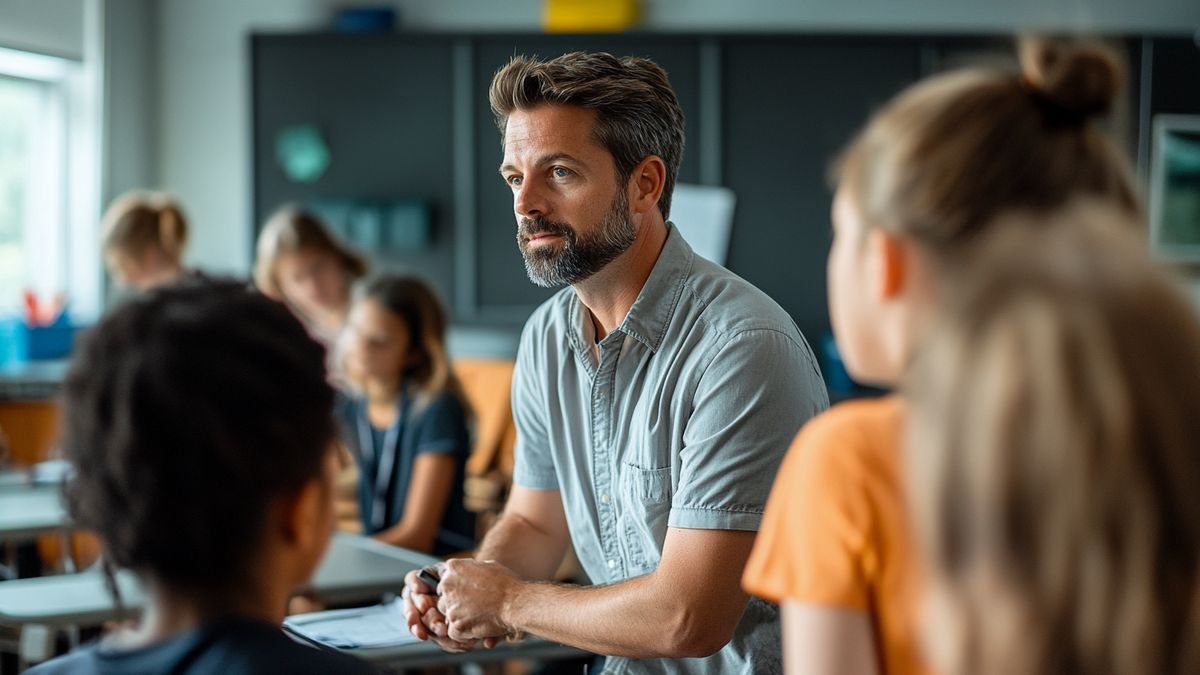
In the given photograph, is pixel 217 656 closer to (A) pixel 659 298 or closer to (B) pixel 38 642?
(A) pixel 659 298

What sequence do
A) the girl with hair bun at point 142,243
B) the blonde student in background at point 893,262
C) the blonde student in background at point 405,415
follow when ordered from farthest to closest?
1. the girl with hair bun at point 142,243
2. the blonde student in background at point 405,415
3. the blonde student in background at point 893,262

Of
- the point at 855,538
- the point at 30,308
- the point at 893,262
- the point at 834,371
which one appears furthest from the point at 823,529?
the point at 30,308

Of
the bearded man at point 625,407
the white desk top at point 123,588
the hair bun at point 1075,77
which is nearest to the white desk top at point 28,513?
the white desk top at point 123,588

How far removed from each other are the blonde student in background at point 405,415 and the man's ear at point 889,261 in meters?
2.25

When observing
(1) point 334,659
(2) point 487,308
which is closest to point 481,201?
(2) point 487,308

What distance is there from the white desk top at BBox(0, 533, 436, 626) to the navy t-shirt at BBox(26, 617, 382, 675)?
3.44ft

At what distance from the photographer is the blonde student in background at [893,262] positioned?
909 mm

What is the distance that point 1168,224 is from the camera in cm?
605

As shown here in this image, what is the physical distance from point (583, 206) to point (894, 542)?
1003 millimetres

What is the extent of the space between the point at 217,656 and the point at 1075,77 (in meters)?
0.77

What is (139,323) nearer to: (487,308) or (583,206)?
(583,206)

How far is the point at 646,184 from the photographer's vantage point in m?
1.93

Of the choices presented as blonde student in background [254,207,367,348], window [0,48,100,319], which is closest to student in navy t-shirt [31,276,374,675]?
blonde student in background [254,207,367,348]

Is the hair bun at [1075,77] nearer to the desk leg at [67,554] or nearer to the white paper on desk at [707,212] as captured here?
the desk leg at [67,554]
